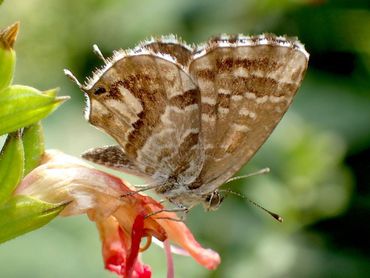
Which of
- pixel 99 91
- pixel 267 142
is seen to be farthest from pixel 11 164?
pixel 267 142

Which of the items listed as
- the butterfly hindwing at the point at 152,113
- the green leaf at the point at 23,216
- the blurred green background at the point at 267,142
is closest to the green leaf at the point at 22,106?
the green leaf at the point at 23,216

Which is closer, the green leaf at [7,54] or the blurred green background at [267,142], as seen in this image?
the green leaf at [7,54]

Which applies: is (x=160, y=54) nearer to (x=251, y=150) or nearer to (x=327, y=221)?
(x=251, y=150)

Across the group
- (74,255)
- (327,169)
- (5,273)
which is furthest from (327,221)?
(5,273)

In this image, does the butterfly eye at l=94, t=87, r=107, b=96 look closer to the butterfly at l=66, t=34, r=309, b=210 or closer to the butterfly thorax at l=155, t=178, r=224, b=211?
the butterfly at l=66, t=34, r=309, b=210

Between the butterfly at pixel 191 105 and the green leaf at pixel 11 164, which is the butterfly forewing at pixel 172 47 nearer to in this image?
the butterfly at pixel 191 105

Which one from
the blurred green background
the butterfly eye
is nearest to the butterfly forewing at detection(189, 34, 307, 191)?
the butterfly eye

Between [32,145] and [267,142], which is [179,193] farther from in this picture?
[267,142]
